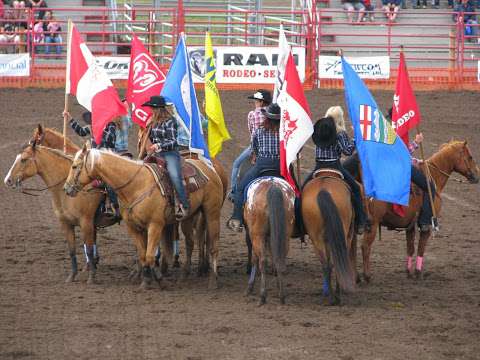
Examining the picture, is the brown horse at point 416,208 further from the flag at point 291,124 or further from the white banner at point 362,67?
the white banner at point 362,67

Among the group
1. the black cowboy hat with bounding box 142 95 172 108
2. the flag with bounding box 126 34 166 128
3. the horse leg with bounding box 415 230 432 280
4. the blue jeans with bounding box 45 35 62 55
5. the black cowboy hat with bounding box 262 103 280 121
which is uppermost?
the blue jeans with bounding box 45 35 62 55

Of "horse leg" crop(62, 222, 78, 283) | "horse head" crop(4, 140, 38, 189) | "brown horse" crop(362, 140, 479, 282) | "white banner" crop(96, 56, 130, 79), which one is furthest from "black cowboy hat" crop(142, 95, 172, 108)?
"white banner" crop(96, 56, 130, 79)

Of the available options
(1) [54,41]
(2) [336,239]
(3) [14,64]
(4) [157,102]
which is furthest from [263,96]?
(1) [54,41]

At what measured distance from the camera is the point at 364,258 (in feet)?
39.4

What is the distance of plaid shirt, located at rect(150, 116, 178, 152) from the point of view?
457 inches

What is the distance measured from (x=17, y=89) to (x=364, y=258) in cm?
1668

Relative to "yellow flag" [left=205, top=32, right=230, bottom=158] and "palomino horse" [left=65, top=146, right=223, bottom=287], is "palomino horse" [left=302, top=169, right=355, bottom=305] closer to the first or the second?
"palomino horse" [left=65, top=146, right=223, bottom=287]

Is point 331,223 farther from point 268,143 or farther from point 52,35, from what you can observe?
point 52,35

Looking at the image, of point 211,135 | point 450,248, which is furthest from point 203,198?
point 450,248

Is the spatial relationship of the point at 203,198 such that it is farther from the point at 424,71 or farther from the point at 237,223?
the point at 424,71

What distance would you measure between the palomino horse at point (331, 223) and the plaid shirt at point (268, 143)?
0.71 meters

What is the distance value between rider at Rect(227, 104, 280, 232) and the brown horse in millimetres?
1341

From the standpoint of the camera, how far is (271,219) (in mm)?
10633

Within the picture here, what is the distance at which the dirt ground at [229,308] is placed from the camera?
29.2 ft
